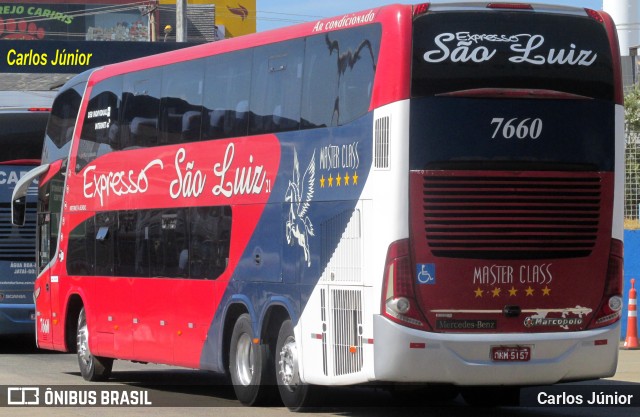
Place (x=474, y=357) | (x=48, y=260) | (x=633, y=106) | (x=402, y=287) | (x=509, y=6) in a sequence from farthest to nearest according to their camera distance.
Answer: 1. (x=633, y=106)
2. (x=48, y=260)
3. (x=509, y=6)
4. (x=474, y=357)
5. (x=402, y=287)

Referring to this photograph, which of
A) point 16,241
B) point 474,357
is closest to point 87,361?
point 16,241

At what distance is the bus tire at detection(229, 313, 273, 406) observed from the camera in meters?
15.2

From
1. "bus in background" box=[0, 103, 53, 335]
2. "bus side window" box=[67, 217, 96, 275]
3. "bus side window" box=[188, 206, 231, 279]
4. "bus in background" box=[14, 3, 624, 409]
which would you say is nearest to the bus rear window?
"bus in background" box=[14, 3, 624, 409]

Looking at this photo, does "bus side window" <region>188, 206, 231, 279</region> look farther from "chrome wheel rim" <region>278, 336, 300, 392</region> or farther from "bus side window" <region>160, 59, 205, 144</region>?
"chrome wheel rim" <region>278, 336, 300, 392</region>

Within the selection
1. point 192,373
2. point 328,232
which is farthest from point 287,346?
point 192,373

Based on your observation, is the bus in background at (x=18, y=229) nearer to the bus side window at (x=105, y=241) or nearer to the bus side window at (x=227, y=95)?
the bus side window at (x=105, y=241)

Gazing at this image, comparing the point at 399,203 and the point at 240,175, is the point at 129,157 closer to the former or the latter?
the point at 240,175

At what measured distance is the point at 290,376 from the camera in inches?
584

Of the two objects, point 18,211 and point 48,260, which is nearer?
point 48,260

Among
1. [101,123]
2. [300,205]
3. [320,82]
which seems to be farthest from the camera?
[101,123]

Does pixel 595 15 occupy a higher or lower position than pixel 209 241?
higher

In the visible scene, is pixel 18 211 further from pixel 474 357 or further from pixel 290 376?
pixel 474 357

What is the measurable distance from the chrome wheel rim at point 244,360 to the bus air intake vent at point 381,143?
3.27 meters

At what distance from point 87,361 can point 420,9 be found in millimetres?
8649
